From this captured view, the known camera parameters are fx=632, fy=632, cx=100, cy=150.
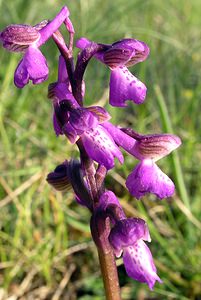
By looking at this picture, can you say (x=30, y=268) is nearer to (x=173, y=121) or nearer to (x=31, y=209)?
(x=31, y=209)

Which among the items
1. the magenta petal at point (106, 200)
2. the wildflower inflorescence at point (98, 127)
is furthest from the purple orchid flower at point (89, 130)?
the magenta petal at point (106, 200)

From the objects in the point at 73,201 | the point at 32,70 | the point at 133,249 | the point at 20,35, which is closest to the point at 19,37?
the point at 20,35

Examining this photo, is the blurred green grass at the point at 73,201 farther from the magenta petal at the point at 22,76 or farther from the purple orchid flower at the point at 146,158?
the magenta petal at the point at 22,76

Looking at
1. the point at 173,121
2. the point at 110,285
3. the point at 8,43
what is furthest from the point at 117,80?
the point at 173,121

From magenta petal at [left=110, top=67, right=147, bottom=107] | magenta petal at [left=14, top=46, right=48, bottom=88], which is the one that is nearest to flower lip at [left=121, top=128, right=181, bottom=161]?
magenta petal at [left=110, top=67, right=147, bottom=107]

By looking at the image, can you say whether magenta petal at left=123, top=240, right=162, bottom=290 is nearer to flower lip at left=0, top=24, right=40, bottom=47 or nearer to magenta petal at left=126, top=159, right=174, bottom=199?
magenta petal at left=126, top=159, right=174, bottom=199

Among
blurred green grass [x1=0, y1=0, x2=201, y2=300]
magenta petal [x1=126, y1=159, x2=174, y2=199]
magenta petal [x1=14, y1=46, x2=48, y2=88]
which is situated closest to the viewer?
magenta petal [x1=14, y1=46, x2=48, y2=88]

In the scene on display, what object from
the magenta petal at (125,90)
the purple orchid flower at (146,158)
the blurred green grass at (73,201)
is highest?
the magenta petal at (125,90)

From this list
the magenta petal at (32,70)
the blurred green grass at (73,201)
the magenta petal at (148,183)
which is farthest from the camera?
the blurred green grass at (73,201)
